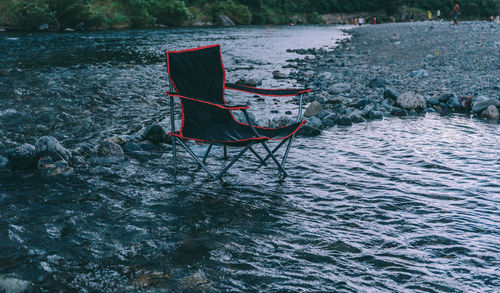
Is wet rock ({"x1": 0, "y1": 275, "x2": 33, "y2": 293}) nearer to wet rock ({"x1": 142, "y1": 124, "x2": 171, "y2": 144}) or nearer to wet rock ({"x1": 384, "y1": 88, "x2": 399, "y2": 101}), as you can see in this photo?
wet rock ({"x1": 142, "y1": 124, "x2": 171, "y2": 144})

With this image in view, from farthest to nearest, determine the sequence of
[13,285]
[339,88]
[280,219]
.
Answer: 1. [339,88]
2. [280,219]
3. [13,285]

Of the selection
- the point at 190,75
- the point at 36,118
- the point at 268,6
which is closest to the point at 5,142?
the point at 36,118

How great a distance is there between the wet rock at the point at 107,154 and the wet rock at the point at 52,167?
39 cm

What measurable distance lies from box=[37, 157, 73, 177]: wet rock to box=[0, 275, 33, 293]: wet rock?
218cm

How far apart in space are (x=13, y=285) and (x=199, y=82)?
A: 9.50 feet

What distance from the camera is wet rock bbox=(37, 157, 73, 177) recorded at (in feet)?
15.6

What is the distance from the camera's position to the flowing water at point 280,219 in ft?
9.09

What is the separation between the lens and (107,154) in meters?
5.37

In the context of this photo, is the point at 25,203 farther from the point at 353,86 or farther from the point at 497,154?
the point at 353,86

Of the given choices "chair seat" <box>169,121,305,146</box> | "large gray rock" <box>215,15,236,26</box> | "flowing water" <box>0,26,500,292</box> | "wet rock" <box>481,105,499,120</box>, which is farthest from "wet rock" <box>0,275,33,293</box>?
"large gray rock" <box>215,15,236,26</box>

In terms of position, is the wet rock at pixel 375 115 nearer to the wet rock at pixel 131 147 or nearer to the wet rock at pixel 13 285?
the wet rock at pixel 131 147

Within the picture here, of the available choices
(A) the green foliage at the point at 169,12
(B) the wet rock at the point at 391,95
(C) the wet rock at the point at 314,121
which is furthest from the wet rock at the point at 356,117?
(A) the green foliage at the point at 169,12

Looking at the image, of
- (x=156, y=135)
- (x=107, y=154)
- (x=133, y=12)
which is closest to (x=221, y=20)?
(x=133, y=12)

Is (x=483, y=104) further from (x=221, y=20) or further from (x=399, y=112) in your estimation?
(x=221, y=20)
